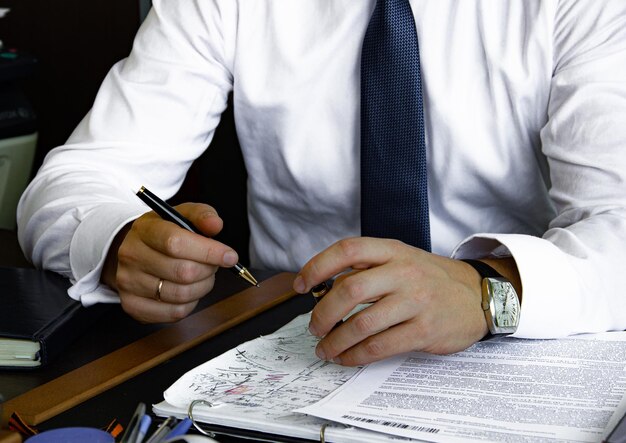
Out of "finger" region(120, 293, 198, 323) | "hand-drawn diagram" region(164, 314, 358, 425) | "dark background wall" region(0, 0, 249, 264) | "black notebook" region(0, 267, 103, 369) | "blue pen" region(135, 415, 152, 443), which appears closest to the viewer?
"blue pen" region(135, 415, 152, 443)

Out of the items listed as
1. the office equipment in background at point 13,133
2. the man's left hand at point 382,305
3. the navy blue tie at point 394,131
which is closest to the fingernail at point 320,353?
the man's left hand at point 382,305

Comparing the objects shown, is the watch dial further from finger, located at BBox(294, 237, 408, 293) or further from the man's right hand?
the man's right hand

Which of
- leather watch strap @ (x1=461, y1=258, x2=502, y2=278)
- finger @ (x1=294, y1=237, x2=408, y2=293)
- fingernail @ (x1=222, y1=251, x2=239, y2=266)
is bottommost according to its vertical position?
leather watch strap @ (x1=461, y1=258, x2=502, y2=278)

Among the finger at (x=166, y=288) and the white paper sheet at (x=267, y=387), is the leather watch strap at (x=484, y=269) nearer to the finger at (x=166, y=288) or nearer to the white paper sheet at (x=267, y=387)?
the white paper sheet at (x=267, y=387)

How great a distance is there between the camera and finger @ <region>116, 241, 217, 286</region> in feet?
3.11

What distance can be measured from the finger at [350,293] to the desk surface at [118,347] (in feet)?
0.50

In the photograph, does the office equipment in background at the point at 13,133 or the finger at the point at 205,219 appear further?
the office equipment in background at the point at 13,133

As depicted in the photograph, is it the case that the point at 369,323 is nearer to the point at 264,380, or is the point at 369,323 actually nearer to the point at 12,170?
the point at 264,380

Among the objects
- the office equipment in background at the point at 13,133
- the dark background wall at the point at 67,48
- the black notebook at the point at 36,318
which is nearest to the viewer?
the black notebook at the point at 36,318

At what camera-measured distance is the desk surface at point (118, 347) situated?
777 mm

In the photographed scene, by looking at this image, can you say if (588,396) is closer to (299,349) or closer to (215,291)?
(299,349)

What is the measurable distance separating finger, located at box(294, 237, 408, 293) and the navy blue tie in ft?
1.20

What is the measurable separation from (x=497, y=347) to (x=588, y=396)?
0.50 feet

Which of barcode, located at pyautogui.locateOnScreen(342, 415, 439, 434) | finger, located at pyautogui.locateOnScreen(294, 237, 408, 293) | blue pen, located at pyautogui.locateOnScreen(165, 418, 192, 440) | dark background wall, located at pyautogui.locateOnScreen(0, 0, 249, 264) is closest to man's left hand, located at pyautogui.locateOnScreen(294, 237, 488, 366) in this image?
finger, located at pyautogui.locateOnScreen(294, 237, 408, 293)
